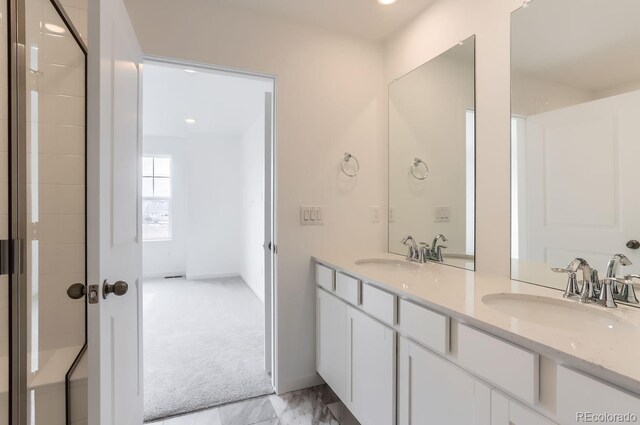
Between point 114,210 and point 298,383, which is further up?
point 114,210

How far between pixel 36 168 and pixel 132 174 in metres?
0.47

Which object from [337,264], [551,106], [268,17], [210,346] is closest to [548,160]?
[551,106]

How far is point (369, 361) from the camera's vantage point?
1553 millimetres

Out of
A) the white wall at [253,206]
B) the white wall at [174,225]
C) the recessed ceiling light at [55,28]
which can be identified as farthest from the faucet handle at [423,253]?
the white wall at [174,225]

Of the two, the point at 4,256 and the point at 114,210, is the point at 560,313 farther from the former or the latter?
the point at 4,256

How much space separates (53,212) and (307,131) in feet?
4.86

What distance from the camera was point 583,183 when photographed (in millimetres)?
1239

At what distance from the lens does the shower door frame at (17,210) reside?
1.29m

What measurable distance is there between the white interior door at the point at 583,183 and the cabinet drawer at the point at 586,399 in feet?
2.09

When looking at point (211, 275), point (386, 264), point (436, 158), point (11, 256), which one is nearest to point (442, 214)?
point (436, 158)

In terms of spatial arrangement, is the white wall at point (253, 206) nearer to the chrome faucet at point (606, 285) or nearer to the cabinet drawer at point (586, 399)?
the chrome faucet at point (606, 285)

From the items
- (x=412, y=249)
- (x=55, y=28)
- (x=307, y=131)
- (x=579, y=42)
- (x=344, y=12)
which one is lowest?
(x=412, y=249)

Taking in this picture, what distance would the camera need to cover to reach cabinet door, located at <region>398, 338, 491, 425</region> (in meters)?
1.00

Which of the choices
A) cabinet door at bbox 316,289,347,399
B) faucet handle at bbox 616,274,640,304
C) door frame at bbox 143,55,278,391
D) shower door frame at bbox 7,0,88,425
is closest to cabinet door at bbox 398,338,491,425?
cabinet door at bbox 316,289,347,399
